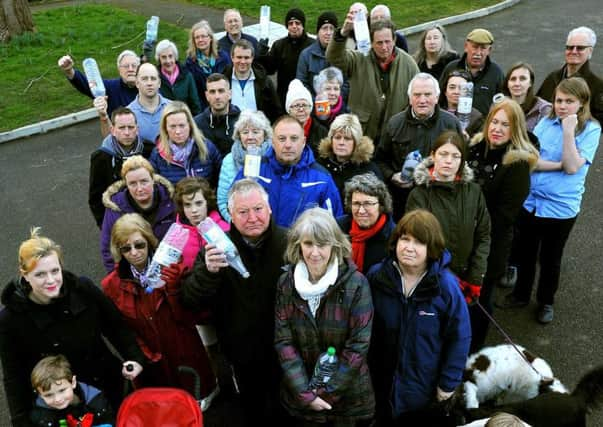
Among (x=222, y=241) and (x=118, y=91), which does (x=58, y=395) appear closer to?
(x=222, y=241)

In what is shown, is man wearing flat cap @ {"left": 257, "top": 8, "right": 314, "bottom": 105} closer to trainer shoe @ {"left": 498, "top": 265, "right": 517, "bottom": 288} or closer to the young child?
trainer shoe @ {"left": 498, "top": 265, "right": 517, "bottom": 288}

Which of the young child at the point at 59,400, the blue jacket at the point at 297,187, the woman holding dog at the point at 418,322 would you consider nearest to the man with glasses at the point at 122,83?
the blue jacket at the point at 297,187

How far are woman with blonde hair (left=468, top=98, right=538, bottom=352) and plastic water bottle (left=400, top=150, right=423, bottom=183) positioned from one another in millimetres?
439

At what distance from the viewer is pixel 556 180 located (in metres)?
4.46

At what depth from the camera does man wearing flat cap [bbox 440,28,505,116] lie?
18.1 feet

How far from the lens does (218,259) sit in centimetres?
305

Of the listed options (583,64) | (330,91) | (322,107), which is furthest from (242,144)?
(583,64)

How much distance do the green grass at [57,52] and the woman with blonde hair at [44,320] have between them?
7.18 metres

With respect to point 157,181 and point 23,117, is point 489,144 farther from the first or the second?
point 23,117

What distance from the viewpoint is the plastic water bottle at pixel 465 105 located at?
16.1 ft

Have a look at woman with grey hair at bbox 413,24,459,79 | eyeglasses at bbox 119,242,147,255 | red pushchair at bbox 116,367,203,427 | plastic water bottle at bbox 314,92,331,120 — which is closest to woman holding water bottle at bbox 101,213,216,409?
eyeglasses at bbox 119,242,147,255

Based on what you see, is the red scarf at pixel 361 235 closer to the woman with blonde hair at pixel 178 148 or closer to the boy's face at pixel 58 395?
the woman with blonde hair at pixel 178 148

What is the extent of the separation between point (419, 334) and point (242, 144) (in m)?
2.25

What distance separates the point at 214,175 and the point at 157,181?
78cm
